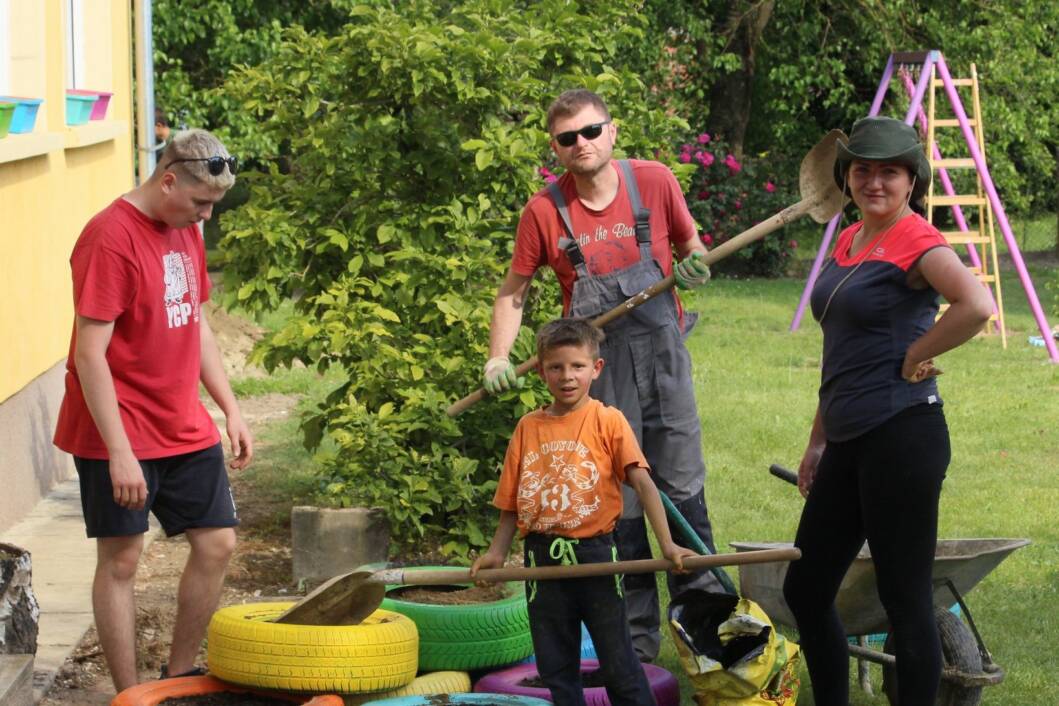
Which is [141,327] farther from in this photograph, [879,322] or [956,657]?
[956,657]

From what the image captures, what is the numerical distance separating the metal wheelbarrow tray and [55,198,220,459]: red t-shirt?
6.23ft

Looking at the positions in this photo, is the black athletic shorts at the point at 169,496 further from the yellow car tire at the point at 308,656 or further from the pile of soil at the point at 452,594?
the pile of soil at the point at 452,594

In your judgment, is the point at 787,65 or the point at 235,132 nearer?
the point at 235,132

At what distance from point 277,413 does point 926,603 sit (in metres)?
7.63

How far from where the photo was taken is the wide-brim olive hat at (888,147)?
13.8 feet

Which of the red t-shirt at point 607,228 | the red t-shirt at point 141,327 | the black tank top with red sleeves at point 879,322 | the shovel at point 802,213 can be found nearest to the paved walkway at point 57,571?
the red t-shirt at point 141,327

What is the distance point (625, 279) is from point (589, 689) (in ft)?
4.45

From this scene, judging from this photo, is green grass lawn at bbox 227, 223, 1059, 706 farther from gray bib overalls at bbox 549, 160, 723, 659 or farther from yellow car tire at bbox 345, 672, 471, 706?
yellow car tire at bbox 345, 672, 471, 706

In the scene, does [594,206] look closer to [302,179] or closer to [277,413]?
[302,179]

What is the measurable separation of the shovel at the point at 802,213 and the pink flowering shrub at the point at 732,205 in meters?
14.5

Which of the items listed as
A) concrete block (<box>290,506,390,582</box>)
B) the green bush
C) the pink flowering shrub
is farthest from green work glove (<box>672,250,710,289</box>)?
the pink flowering shrub

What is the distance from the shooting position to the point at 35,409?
795cm

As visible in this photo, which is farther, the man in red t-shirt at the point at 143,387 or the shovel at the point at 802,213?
the shovel at the point at 802,213

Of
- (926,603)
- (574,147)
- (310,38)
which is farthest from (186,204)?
(310,38)
